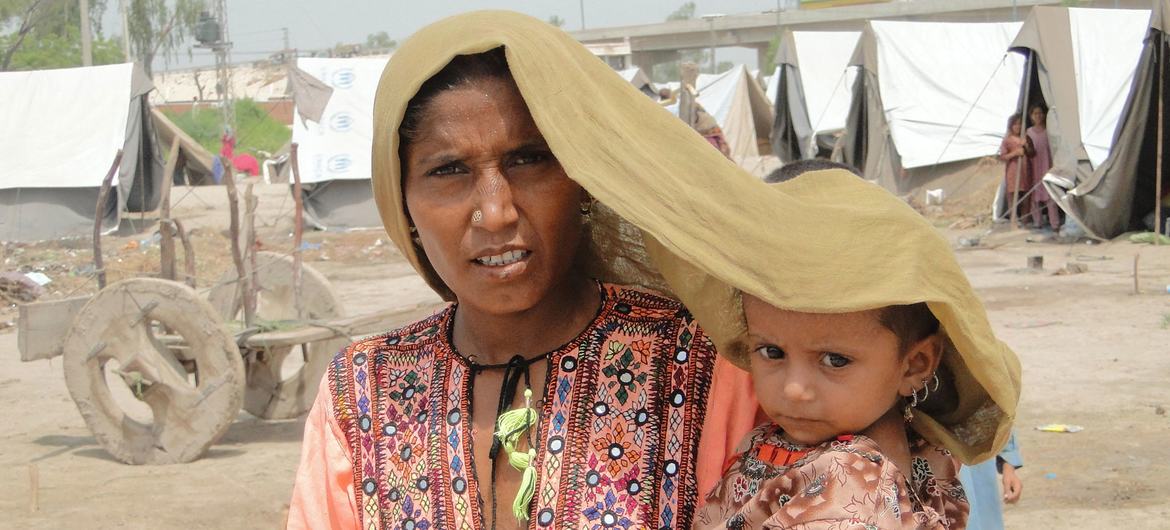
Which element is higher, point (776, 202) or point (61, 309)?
point (776, 202)

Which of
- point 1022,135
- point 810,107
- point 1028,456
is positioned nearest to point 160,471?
point 1028,456

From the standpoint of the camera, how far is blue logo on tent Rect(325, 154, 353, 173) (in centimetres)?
1769

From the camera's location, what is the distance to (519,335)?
1.88 meters

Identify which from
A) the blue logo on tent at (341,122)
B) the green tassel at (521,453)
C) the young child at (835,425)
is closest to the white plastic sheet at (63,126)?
the blue logo on tent at (341,122)

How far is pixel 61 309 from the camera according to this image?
6.41m

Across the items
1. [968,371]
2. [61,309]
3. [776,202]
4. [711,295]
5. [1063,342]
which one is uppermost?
[776,202]

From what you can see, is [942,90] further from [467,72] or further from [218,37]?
[218,37]

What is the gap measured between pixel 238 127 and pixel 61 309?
107ft

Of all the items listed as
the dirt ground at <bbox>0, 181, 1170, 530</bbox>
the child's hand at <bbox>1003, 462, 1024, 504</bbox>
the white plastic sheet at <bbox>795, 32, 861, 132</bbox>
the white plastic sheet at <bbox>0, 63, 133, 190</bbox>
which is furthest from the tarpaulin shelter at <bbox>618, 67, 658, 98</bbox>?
the child's hand at <bbox>1003, 462, 1024, 504</bbox>

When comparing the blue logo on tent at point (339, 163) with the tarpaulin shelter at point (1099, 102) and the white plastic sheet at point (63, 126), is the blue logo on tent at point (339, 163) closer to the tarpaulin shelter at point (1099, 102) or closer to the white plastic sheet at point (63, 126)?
the white plastic sheet at point (63, 126)

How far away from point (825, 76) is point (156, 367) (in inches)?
673

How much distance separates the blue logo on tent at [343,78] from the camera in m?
18.1

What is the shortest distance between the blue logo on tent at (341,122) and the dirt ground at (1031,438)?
22.1 feet

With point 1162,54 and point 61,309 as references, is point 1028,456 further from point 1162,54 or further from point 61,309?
point 1162,54
